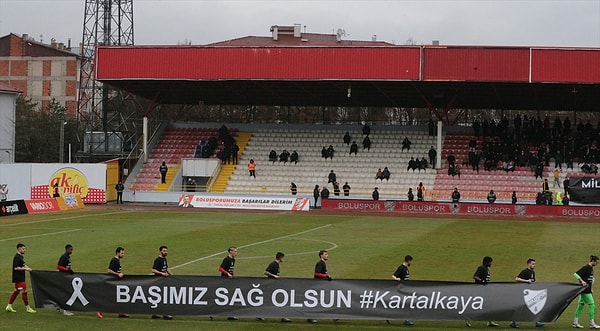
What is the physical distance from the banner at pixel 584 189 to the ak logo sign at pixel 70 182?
103 ft

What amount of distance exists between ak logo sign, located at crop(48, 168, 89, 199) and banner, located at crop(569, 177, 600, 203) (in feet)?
103

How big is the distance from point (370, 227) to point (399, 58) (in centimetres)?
1749

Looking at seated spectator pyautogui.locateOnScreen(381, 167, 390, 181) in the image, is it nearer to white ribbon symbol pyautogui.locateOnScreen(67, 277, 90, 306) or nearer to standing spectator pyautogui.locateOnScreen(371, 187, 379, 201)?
standing spectator pyautogui.locateOnScreen(371, 187, 379, 201)

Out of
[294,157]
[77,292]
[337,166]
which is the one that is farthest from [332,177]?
[77,292]

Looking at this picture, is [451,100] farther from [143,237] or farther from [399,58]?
[143,237]

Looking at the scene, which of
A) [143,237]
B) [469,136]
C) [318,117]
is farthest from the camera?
[318,117]

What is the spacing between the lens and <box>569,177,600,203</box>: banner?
5334 cm

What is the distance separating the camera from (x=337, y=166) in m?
63.7

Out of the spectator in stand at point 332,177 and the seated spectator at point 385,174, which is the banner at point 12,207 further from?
the seated spectator at point 385,174

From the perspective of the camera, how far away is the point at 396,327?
18.9 m

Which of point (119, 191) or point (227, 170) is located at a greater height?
point (227, 170)

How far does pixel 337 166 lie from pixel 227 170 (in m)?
8.17

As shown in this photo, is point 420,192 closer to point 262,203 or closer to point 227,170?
point 262,203

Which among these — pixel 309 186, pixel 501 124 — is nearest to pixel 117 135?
pixel 309 186
